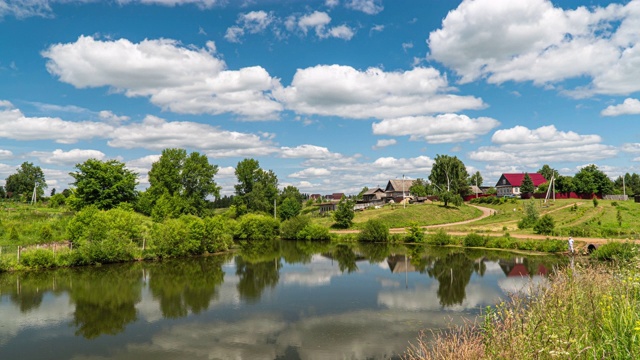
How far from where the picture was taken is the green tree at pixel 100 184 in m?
51.0

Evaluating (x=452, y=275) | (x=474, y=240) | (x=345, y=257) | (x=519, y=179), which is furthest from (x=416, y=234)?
(x=519, y=179)

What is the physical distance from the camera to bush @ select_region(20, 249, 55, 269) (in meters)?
32.3

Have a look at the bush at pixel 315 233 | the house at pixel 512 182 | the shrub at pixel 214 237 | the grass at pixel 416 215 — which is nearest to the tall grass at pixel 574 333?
the shrub at pixel 214 237

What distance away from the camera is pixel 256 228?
61875mm

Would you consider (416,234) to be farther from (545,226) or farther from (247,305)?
(247,305)

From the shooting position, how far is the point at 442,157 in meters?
92.6

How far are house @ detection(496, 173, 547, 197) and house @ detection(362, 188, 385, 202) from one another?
29.0 m

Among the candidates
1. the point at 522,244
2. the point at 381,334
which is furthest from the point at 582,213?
the point at 381,334

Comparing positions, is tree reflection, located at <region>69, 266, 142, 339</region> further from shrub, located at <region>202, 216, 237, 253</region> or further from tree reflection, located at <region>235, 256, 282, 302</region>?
shrub, located at <region>202, 216, 237, 253</region>

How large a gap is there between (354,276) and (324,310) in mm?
10493

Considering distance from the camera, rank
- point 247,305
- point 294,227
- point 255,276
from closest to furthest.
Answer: point 247,305, point 255,276, point 294,227

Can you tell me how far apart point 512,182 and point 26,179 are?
4849 inches

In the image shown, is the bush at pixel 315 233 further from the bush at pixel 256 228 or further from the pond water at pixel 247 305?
the pond water at pixel 247 305

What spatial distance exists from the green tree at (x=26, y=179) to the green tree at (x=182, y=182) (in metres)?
53.8
